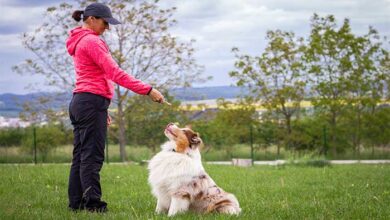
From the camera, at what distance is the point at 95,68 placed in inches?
265

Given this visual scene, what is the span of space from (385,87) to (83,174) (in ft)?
76.5

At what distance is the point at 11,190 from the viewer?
29.4ft

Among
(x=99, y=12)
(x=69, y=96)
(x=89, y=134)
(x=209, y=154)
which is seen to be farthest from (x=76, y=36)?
(x=209, y=154)

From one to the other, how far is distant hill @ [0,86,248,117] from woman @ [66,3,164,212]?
1889 cm

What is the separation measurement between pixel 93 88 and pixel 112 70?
1.13ft

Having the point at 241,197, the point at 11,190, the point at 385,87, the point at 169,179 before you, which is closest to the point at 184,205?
the point at 169,179

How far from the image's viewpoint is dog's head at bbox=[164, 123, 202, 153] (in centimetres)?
687

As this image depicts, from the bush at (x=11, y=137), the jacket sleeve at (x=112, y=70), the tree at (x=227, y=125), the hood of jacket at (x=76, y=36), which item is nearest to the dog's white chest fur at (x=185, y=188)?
the jacket sleeve at (x=112, y=70)

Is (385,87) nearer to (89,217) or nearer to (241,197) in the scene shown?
(241,197)

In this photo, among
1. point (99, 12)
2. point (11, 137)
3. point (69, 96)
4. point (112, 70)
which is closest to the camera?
point (112, 70)

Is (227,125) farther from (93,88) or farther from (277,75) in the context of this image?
(93,88)

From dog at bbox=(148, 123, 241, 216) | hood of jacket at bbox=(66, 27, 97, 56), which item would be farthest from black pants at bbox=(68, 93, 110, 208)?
dog at bbox=(148, 123, 241, 216)

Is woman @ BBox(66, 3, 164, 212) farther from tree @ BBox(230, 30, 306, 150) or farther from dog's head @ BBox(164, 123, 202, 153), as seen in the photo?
tree @ BBox(230, 30, 306, 150)

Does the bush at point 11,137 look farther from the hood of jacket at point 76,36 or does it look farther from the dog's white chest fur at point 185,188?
the dog's white chest fur at point 185,188
